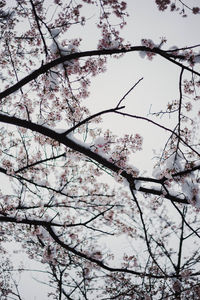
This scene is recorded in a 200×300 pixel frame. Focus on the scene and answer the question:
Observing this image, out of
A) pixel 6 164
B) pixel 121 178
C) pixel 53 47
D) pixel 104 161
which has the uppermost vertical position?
pixel 53 47

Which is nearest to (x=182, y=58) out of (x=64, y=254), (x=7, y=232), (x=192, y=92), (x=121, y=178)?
(x=192, y=92)

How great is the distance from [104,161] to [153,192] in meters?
0.98

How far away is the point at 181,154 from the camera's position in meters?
3.57

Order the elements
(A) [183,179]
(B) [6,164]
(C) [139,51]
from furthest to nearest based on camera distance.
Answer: (B) [6,164] < (C) [139,51] < (A) [183,179]

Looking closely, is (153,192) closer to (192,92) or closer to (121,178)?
(121,178)

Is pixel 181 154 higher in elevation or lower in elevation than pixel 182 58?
lower

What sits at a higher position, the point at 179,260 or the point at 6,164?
the point at 6,164

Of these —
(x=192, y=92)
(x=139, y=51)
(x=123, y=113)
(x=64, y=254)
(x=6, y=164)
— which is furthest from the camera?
(x=64, y=254)

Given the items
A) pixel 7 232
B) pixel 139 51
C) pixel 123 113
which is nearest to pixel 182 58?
pixel 139 51

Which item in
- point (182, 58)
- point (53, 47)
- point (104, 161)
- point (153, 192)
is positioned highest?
point (53, 47)

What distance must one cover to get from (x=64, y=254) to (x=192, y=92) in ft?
25.0

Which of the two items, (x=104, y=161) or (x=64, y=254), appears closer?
(x=104, y=161)

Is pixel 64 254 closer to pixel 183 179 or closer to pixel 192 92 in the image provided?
pixel 183 179

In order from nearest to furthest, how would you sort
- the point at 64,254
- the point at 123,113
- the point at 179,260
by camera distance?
the point at 123,113 < the point at 64,254 < the point at 179,260
